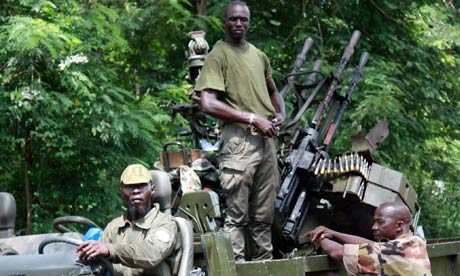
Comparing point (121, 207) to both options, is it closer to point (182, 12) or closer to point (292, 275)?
point (182, 12)

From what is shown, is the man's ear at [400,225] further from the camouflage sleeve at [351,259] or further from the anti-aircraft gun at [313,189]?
the anti-aircraft gun at [313,189]

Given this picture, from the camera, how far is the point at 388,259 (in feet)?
18.7

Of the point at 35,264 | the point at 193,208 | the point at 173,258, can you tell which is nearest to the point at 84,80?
the point at 193,208

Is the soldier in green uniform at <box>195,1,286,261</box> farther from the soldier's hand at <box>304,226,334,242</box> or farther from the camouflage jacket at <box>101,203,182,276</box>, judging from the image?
the camouflage jacket at <box>101,203,182,276</box>

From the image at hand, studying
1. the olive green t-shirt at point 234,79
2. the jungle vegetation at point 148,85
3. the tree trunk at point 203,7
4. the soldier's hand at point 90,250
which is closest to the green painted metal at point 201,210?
the olive green t-shirt at point 234,79

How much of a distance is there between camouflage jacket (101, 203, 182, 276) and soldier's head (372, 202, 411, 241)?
1.30 m

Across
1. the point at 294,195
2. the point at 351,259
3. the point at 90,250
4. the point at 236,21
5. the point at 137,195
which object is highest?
the point at 236,21

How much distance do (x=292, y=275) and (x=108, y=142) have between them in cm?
534

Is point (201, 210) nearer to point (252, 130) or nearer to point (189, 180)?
point (189, 180)

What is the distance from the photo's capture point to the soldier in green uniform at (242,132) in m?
6.57

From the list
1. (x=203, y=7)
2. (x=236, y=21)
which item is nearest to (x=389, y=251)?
(x=236, y=21)

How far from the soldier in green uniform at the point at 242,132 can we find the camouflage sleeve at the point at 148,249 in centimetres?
116

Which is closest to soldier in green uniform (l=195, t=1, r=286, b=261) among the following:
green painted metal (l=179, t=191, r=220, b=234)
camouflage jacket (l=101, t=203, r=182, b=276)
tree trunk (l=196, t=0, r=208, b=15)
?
green painted metal (l=179, t=191, r=220, b=234)

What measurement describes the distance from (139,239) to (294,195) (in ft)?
6.96
